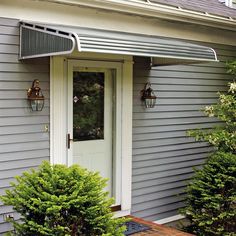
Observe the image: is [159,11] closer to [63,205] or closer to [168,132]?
[168,132]

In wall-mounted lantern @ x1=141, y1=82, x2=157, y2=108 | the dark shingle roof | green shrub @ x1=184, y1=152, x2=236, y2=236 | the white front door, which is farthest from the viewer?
the dark shingle roof

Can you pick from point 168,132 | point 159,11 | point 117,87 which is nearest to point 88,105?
point 117,87

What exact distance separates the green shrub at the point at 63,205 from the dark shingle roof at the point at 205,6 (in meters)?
3.09

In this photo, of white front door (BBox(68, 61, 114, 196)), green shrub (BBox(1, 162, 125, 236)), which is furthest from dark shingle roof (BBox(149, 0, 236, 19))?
green shrub (BBox(1, 162, 125, 236))

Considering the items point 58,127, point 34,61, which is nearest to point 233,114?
point 58,127

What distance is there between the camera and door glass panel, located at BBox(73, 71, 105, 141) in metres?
5.75

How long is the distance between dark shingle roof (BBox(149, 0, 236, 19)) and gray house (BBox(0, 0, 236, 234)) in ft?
0.12

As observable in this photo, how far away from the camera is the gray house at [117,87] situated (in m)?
4.98

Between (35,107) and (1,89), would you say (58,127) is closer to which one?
(35,107)

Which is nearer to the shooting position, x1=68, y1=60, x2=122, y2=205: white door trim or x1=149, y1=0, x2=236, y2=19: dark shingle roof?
x1=68, y1=60, x2=122, y2=205: white door trim

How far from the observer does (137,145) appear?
6.42 meters

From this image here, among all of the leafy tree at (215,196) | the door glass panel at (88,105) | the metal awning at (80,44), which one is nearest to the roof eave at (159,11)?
the metal awning at (80,44)

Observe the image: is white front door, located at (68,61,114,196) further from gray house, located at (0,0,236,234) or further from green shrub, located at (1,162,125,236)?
Result: green shrub, located at (1,162,125,236)

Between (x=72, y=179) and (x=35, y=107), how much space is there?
1218 mm
